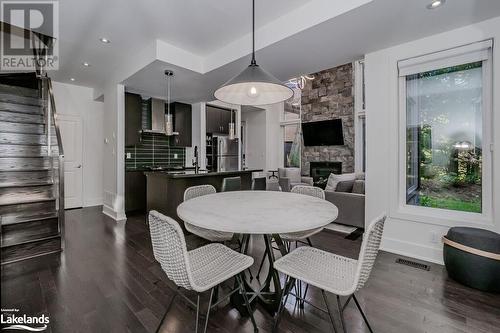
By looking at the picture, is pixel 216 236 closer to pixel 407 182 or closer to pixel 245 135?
pixel 407 182

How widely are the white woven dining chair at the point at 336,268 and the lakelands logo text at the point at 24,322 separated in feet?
5.21

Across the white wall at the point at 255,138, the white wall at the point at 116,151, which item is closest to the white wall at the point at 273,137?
the white wall at the point at 255,138

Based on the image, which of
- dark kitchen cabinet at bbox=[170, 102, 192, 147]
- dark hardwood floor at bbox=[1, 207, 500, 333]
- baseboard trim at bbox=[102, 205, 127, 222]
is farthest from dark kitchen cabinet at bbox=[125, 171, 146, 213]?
dark hardwood floor at bbox=[1, 207, 500, 333]

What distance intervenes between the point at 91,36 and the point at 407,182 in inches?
176

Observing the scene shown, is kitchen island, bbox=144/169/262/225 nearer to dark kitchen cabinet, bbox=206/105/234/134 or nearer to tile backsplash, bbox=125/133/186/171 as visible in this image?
tile backsplash, bbox=125/133/186/171

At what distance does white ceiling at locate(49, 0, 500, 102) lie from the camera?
2.20m

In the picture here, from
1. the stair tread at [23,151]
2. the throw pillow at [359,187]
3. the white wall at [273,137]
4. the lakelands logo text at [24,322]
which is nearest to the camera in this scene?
the lakelands logo text at [24,322]

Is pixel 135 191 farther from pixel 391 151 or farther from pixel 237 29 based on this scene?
pixel 391 151

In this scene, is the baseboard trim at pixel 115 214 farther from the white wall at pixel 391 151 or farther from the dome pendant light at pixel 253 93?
the white wall at pixel 391 151

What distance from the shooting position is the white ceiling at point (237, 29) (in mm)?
2199

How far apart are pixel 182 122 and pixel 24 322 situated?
4.55 metres

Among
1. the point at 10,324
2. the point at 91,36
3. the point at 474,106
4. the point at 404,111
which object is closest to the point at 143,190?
the point at 91,36

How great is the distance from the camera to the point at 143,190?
4.91 meters

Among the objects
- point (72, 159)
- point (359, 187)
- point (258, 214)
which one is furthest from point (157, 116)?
point (258, 214)
